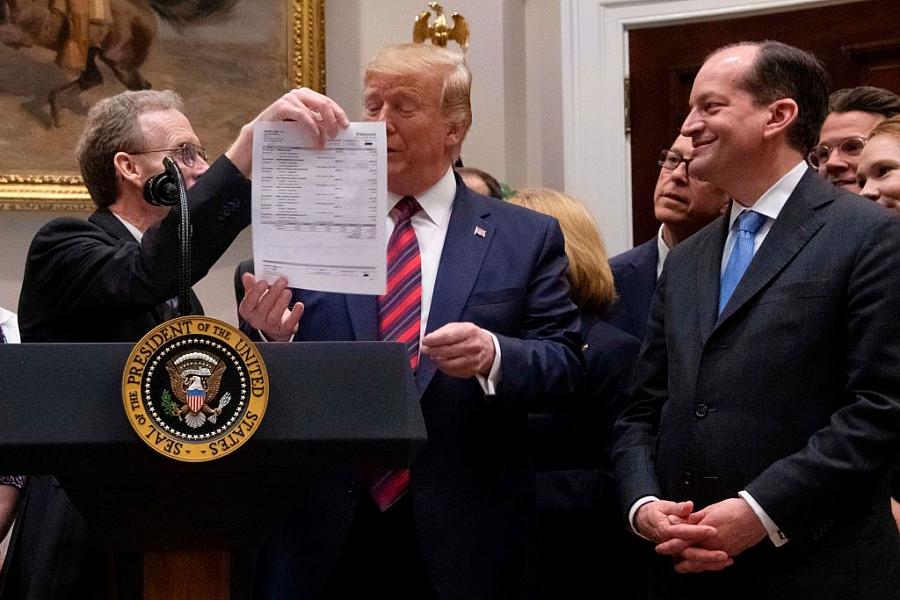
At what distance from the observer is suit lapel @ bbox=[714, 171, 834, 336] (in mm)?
2311

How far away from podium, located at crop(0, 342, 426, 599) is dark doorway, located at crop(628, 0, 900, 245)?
3.67 meters

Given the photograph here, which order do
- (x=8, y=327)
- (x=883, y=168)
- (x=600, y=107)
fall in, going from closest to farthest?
(x=883, y=168) < (x=8, y=327) < (x=600, y=107)

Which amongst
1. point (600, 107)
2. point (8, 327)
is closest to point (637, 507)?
point (8, 327)

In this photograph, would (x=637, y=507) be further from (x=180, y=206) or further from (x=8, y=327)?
(x=8, y=327)

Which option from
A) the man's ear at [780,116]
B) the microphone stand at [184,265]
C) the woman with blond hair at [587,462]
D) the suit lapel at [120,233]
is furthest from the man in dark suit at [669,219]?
the microphone stand at [184,265]

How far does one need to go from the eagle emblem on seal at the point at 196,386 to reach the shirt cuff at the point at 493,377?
2.83ft

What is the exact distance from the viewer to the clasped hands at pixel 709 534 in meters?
2.17

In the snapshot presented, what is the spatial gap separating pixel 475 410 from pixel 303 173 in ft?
2.43

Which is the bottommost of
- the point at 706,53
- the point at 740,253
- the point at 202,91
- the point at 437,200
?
the point at 740,253

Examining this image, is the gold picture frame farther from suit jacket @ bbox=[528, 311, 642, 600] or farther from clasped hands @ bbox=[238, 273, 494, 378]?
clasped hands @ bbox=[238, 273, 494, 378]

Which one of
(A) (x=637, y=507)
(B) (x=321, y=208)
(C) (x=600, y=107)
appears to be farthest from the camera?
(C) (x=600, y=107)

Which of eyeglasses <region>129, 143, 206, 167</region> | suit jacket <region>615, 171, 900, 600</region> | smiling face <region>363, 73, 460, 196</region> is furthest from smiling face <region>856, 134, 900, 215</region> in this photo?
eyeglasses <region>129, 143, 206, 167</region>

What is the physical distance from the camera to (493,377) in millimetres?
2314

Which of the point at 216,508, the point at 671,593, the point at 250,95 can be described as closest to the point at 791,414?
the point at 671,593
